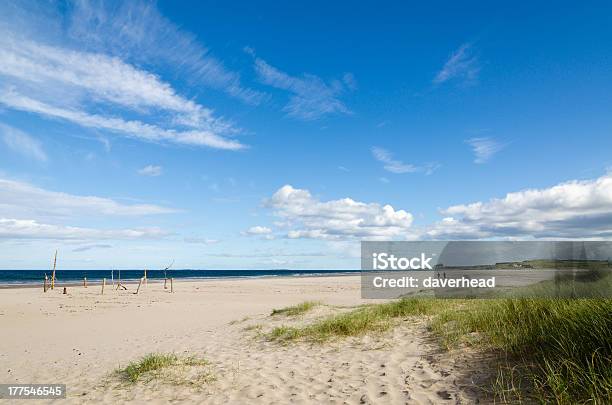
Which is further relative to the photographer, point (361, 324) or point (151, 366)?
point (361, 324)

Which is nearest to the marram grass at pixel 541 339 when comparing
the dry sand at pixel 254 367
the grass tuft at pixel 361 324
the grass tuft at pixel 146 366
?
the grass tuft at pixel 361 324

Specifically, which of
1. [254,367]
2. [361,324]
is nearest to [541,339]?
[361,324]

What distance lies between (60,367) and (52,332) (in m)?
7.09

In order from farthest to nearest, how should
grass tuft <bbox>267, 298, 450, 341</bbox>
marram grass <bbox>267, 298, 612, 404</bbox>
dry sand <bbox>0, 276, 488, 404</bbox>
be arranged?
grass tuft <bbox>267, 298, 450, 341</bbox>
dry sand <bbox>0, 276, 488, 404</bbox>
marram grass <bbox>267, 298, 612, 404</bbox>

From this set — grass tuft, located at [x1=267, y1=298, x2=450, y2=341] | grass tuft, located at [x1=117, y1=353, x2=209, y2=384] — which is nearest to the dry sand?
grass tuft, located at [x1=117, y1=353, x2=209, y2=384]

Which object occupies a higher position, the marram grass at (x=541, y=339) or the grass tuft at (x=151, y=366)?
the marram grass at (x=541, y=339)

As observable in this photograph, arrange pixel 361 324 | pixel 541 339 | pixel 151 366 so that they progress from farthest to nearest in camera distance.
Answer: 1. pixel 361 324
2. pixel 151 366
3. pixel 541 339

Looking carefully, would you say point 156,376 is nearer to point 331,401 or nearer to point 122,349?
point 331,401

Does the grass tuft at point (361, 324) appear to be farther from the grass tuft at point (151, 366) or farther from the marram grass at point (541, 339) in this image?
the grass tuft at point (151, 366)

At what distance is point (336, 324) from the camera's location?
1054 cm

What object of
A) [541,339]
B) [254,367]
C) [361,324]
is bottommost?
[254,367]

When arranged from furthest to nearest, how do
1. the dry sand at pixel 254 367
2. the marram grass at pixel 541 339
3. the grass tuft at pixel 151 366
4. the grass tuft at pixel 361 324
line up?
the grass tuft at pixel 361 324, the grass tuft at pixel 151 366, the dry sand at pixel 254 367, the marram grass at pixel 541 339

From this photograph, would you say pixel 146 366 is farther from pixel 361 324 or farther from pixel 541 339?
pixel 541 339

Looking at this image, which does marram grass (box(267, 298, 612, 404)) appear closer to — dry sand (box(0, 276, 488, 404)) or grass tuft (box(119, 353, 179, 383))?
dry sand (box(0, 276, 488, 404))
